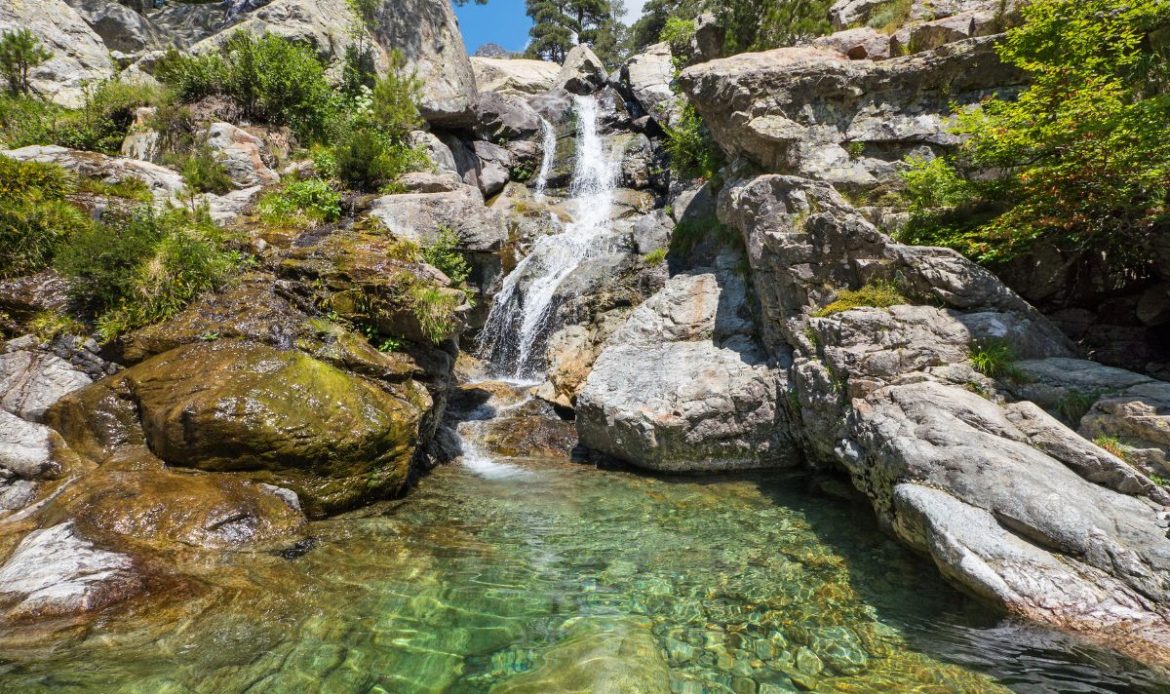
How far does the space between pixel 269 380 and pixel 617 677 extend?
5.96 m

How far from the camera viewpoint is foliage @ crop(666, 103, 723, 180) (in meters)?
13.6

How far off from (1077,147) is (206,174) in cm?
1659

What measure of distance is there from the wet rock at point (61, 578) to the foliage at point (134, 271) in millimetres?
3823

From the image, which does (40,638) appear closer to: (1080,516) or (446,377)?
(446,377)

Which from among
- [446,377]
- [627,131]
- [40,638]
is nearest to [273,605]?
[40,638]

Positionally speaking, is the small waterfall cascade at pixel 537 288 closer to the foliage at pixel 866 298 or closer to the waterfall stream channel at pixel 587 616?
the waterfall stream channel at pixel 587 616

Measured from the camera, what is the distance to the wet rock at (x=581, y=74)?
27859 millimetres

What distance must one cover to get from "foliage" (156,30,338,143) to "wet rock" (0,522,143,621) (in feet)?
44.4

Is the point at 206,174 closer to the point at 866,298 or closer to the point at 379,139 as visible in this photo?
the point at 379,139

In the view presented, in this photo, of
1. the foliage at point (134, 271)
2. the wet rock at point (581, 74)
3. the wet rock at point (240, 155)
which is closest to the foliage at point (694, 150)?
the wet rock at point (240, 155)

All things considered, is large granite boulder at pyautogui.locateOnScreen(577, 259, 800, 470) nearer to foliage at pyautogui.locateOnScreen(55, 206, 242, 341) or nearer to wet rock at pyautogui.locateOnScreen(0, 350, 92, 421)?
foliage at pyautogui.locateOnScreen(55, 206, 242, 341)

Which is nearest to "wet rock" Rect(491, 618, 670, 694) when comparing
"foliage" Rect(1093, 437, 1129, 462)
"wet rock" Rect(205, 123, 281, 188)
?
"foliage" Rect(1093, 437, 1129, 462)

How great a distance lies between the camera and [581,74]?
29.0 meters

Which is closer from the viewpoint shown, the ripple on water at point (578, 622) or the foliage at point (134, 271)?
the ripple on water at point (578, 622)
